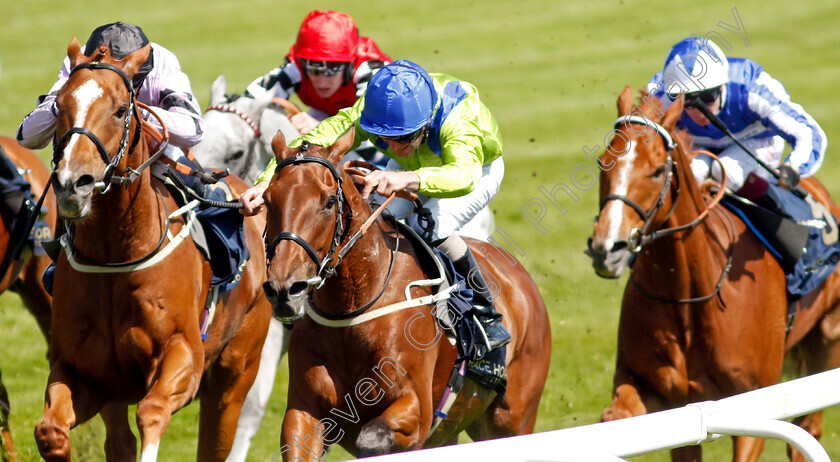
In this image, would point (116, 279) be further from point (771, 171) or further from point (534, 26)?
point (534, 26)

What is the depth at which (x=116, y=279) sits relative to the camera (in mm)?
4191

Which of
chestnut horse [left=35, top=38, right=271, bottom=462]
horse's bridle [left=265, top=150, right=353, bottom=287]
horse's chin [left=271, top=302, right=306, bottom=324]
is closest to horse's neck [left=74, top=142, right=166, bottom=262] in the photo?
chestnut horse [left=35, top=38, right=271, bottom=462]

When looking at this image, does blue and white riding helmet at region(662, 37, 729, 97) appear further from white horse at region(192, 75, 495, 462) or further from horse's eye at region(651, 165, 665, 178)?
white horse at region(192, 75, 495, 462)

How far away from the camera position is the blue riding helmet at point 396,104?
4.06 meters

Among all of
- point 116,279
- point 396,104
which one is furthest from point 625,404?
point 116,279

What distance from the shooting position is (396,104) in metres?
4.05

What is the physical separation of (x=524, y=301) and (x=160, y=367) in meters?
1.76

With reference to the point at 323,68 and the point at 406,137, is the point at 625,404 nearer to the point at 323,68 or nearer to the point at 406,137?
the point at 406,137

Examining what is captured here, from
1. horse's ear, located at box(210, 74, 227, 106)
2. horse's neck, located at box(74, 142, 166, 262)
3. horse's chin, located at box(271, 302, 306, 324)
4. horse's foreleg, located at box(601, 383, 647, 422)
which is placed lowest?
horse's foreleg, located at box(601, 383, 647, 422)

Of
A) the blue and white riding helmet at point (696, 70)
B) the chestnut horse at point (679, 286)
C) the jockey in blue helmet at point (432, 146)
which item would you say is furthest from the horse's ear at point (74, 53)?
the blue and white riding helmet at point (696, 70)

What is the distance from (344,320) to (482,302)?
779mm

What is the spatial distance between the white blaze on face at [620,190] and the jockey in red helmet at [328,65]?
1981 mm

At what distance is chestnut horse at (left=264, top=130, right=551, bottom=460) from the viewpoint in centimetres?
346

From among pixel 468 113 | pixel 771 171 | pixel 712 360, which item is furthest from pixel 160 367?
pixel 771 171
